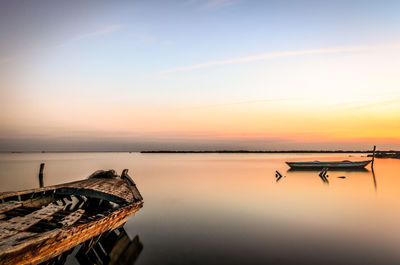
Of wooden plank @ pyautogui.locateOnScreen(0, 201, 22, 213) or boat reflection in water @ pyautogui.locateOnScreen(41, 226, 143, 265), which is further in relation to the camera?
wooden plank @ pyautogui.locateOnScreen(0, 201, 22, 213)

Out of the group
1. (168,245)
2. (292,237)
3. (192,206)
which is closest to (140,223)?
(168,245)

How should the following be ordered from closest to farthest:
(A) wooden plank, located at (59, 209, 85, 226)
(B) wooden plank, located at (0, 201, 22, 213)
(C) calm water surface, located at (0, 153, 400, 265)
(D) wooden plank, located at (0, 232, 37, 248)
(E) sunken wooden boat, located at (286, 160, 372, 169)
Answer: (D) wooden plank, located at (0, 232, 37, 248), (A) wooden plank, located at (59, 209, 85, 226), (B) wooden plank, located at (0, 201, 22, 213), (C) calm water surface, located at (0, 153, 400, 265), (E) sunken wooden boat, located at (286, 160, 372, 169)

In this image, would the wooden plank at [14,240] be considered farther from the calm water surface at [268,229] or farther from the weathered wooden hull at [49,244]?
the calm water surface at [268,229]

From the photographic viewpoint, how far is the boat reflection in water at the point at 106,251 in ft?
24.5

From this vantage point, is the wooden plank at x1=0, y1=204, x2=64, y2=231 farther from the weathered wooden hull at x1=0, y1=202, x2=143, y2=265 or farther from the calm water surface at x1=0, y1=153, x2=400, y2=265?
the calm water surface at x1=0, y1=153, x2=400, y2=265

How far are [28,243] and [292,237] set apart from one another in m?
8.98

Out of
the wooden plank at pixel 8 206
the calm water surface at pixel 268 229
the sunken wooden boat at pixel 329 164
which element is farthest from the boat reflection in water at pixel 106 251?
the sunken wooden boat at pixel 329 164

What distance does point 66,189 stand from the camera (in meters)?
11.6

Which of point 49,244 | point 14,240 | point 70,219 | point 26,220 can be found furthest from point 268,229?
point 14,240

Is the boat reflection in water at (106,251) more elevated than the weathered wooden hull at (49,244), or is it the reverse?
the weathered wooden hull at (49,244)

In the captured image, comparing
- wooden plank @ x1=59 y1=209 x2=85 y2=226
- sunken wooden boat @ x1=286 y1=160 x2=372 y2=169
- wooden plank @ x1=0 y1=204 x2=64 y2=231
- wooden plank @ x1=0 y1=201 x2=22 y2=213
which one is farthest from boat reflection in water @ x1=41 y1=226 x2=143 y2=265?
sunken wooden boat @ x1=286 y1=160 x2=372 y2=169

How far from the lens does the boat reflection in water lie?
24.5 ft

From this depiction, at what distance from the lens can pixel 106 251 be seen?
8438mm

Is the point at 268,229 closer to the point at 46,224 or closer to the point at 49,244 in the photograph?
the point at 46,224
